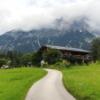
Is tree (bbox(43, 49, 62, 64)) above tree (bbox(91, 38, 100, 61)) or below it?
below

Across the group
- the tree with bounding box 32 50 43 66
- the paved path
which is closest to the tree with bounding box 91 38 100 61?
the tree with bounding box 32 50 43 66

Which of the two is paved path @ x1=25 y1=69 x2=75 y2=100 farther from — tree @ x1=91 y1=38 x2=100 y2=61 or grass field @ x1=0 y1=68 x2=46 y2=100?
tree @ x1=91 y1=38 x2=100 y2=61

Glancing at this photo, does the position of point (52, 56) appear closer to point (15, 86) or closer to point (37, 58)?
point (37, 58)

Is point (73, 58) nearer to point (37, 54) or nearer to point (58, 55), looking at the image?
point (58, 55)

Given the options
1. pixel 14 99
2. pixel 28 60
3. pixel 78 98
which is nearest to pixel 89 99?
pixel 78 98

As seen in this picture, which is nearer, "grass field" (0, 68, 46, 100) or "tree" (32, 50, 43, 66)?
"grass field" (0, 68, 46, 100)

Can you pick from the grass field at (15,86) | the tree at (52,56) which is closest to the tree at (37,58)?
the tree at (52,56)

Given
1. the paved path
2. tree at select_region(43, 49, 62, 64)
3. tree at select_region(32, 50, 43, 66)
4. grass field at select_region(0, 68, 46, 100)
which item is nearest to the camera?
the paved path

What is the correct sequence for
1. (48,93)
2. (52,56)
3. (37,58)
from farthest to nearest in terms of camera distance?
(37,58)
(52,56)
(48,93)

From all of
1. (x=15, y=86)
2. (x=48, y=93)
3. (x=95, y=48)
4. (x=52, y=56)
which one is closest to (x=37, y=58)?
(x=52, y=56)

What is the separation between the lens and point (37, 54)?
478 ft

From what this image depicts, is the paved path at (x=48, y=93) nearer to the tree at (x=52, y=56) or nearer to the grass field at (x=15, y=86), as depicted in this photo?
the grass field at (x=15, y=86)

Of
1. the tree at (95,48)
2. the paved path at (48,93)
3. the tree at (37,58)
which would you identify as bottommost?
the tree at (37,58)

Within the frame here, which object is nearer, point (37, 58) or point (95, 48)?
point (95, 48)
